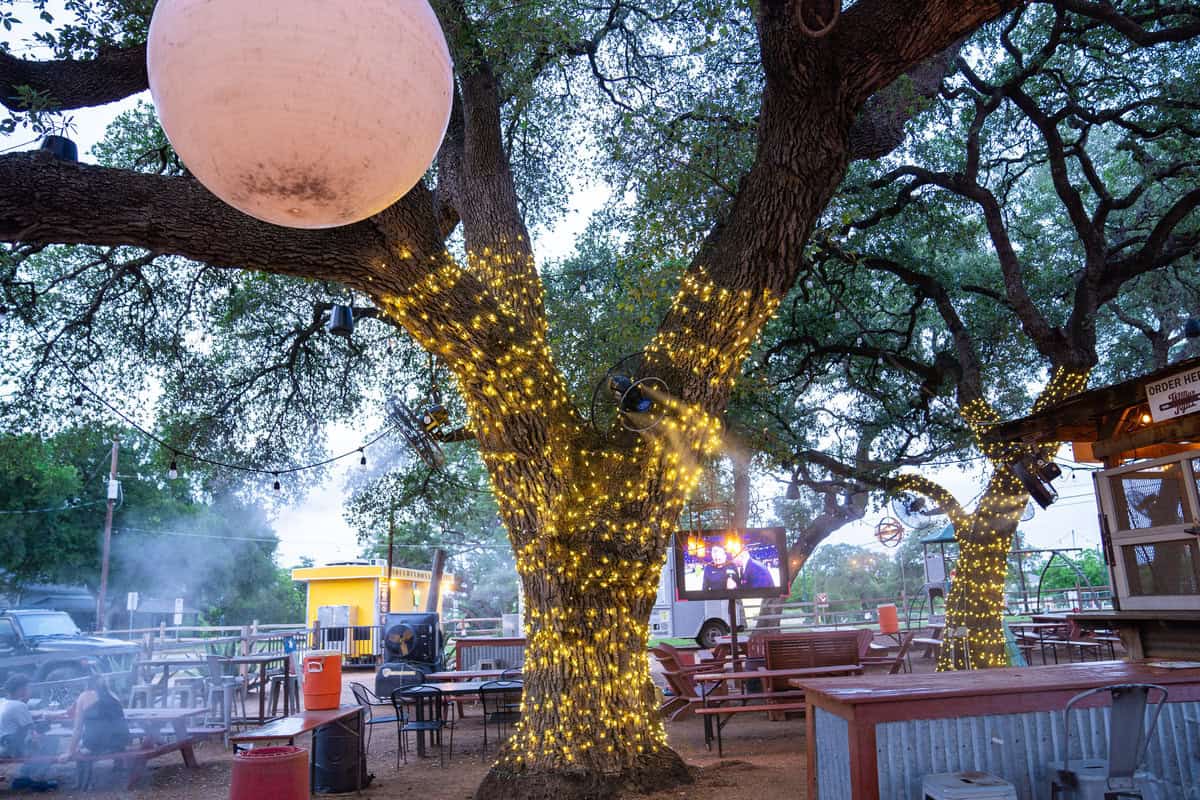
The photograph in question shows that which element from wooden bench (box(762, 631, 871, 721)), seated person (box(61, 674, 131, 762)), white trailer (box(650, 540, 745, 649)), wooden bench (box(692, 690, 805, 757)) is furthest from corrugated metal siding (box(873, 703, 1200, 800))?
white trailer (box(650, 540, 745, 649))

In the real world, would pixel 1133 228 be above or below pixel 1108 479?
above

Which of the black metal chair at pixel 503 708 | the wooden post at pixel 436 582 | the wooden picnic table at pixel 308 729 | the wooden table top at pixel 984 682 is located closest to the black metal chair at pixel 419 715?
the black metal chair at pixel 503 708

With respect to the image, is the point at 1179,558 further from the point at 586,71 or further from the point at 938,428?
the point at 586,71

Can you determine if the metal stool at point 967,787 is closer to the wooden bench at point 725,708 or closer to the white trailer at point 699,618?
the wooden bench at point 725,708

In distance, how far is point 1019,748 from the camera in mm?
3863

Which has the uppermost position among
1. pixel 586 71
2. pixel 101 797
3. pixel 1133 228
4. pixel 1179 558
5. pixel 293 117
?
pixel 586 71

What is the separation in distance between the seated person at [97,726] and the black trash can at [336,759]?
68.2 inches

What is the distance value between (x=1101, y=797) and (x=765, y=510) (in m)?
15.6

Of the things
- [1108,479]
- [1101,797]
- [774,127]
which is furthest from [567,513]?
[1108,479]

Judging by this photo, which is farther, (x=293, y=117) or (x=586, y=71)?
(x=586, y=71)

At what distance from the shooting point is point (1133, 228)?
10.3 meters

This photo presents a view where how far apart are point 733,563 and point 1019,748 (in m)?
5.60

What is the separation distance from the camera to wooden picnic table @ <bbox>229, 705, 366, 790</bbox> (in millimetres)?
5129

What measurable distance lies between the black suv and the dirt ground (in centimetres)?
492
